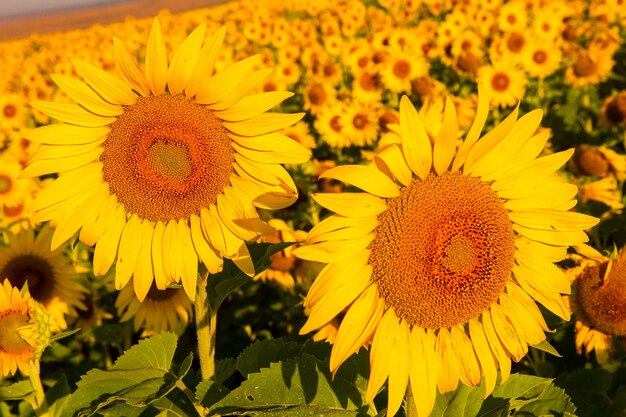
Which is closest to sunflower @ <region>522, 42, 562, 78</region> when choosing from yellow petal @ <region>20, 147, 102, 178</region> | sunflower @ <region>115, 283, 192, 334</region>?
sunflower @ <region>115, 283, 192, 334</region>

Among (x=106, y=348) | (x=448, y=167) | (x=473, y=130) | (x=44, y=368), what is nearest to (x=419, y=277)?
(x=448, y=167)

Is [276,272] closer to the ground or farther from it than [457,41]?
closer to the ground

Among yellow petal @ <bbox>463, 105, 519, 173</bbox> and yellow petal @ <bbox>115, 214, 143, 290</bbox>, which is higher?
yellow petal @ <bbox>463, 105, 519, 173</bbox>

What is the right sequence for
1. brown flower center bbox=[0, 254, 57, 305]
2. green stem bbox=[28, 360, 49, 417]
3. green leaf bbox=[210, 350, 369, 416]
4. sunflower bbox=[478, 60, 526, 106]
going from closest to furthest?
green leaf bbox=[210, 350, 369, 416] < green stem bbox=[28, 360, 49, 417] < brown flower center bbox=[0, 254, 57, 305] < sunflower bbox=[478, 60, 526, 106]

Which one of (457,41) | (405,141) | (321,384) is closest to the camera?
(405,141)

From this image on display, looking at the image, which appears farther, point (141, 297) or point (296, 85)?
point (296, 85)

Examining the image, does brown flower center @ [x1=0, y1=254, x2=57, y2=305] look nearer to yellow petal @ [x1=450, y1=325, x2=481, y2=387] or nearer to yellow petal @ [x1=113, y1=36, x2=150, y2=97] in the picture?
yellow petal @ [x1=113, y1=36, x2=150, y2=97]

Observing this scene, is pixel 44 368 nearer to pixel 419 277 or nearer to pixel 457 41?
pixel 419 277

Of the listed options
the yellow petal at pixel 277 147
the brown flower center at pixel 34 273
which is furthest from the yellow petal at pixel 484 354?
the brown flower center at pixel 34 273

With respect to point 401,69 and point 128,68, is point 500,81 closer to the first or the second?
point 401,69
